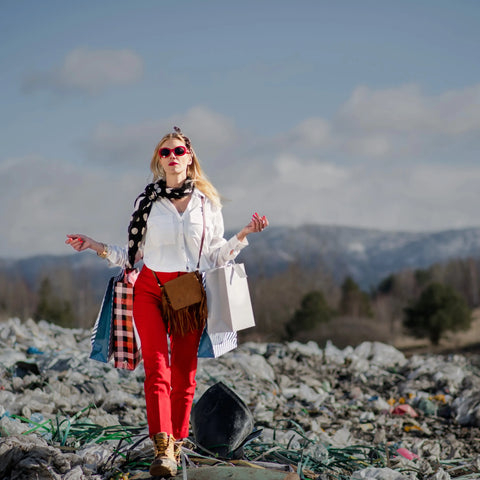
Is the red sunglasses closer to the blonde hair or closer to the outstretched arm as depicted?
the blonde hair

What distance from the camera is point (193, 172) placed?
432 centimetres

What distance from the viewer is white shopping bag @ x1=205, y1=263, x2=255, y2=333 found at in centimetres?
401

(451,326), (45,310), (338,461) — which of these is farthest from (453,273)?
(338,461)

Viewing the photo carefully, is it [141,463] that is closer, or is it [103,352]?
[141,463]

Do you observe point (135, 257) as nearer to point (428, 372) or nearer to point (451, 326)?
point (428, 372)

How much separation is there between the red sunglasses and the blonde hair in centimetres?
7

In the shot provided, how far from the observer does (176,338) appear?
405 centimetres

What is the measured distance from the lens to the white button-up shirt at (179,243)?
4.03 meters

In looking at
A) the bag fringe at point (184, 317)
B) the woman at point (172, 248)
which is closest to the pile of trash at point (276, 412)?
the woman at point (172, 248)

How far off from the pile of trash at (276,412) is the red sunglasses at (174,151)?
180cm

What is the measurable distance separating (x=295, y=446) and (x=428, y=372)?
18.4 feet

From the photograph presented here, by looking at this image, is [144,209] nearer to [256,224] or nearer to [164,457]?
[256,224]

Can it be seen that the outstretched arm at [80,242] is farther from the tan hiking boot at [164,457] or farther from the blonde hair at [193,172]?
the tan hiking boot at [164,457]

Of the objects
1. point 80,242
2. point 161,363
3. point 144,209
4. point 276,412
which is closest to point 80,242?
point 80,242
